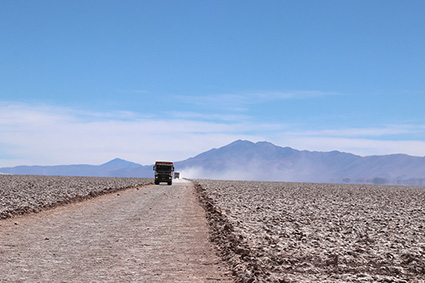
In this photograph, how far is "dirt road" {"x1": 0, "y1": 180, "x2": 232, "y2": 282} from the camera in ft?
30.7

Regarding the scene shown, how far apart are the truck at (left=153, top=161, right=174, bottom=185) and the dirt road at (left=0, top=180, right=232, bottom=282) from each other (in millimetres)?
49116

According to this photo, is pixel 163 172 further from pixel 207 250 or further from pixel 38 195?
pixel 207 250

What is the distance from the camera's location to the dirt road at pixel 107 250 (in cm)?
937

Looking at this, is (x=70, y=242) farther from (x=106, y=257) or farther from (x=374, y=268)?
(x=374, y=268)

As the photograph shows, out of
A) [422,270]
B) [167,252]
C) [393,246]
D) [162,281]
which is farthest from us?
[393,246]

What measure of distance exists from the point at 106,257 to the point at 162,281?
2.89 metres

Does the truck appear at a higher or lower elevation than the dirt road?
higher

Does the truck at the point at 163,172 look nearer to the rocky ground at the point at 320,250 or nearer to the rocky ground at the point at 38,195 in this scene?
the rocky ground at the point at 38,195

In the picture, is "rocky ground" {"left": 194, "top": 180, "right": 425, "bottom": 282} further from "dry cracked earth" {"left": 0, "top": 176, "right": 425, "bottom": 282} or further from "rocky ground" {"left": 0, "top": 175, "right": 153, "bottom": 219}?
"rocky ground" {"left": 0, "top": 175, "right": 153, "bottom": 219}

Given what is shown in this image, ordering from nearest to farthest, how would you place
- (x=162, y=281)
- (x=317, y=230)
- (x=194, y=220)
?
1. (x=162, y=281)
2. (x=317, y=230)
3. (x=194, y=220)

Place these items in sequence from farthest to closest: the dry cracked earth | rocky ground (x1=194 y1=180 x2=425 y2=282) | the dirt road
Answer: rocky ground (x1=194 y1=180 x2=425 y2=282), the dry cracked earth, the dirt road

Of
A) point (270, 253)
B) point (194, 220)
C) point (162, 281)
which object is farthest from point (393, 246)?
point (194, 220)

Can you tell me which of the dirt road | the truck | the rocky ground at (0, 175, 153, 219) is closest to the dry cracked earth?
the dirt road

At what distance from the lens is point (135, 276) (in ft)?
30.3
